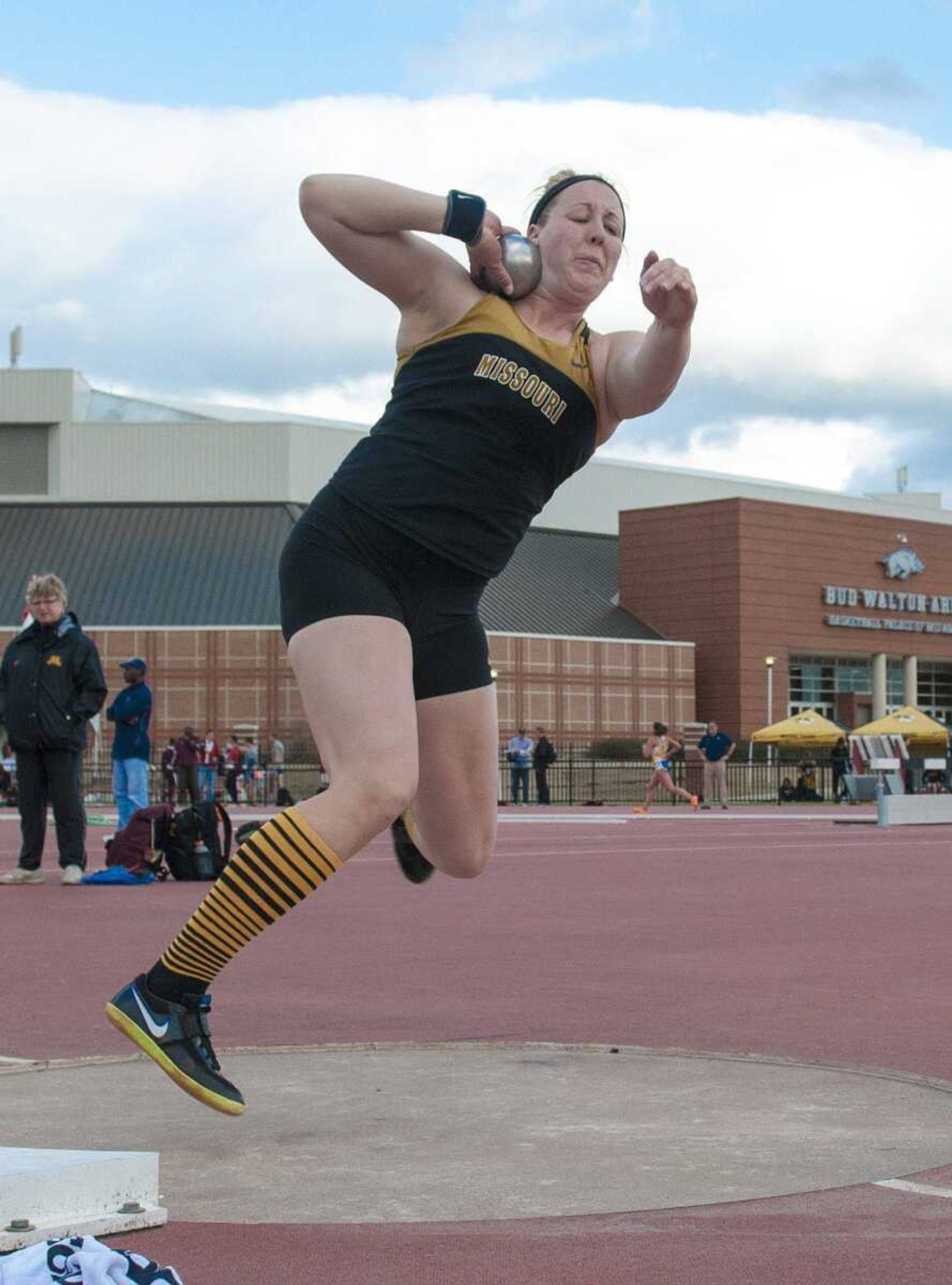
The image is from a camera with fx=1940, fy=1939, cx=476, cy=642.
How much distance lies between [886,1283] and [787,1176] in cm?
79

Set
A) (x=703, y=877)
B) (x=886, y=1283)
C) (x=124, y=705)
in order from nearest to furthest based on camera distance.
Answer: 1. (x=886, y=1283)
2. (x=703, y=877)
3. (x=124, y=705)

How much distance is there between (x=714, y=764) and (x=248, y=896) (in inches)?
1422

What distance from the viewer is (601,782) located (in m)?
46.7

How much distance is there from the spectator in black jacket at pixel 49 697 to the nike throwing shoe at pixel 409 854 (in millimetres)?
7579

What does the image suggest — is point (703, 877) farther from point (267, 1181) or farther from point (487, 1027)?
point (267, 1181)

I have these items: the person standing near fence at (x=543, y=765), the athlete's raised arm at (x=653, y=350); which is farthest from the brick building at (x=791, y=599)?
the athlete's raised arm at (x=653, y=350)

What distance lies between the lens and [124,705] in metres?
16.1

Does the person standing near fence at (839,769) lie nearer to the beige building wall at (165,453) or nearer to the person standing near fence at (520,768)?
the person standing near fence at (520,768)

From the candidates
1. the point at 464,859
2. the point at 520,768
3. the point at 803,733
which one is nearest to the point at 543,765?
the point at 520,768

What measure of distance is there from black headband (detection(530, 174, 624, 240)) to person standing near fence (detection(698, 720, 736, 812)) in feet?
111

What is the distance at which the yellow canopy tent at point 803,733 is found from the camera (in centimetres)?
5125

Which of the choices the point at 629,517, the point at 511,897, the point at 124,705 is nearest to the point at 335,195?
the point at 511,897

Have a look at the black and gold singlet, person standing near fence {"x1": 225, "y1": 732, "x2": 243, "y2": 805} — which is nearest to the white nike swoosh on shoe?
the black and gold singlet

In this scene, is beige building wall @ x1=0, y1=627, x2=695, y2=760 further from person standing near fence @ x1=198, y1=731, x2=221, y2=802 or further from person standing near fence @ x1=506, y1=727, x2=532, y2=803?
person standing near fence @ x1=506, y1=727, x2=532, y2=803
